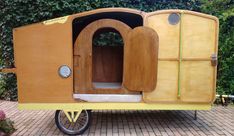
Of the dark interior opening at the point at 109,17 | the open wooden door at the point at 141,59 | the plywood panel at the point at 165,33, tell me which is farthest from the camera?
the dark interior opening at the point at 109,17

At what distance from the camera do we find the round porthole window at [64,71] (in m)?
4.91

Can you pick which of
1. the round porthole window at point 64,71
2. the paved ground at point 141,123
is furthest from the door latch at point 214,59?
the round porthole window at point 64,71

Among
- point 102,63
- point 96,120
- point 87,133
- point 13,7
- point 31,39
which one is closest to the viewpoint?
point 31,39

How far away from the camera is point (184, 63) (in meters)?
5.02

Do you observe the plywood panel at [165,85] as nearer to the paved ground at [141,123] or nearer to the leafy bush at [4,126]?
the paved ground at [141,123]

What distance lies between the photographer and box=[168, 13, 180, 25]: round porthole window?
496cm

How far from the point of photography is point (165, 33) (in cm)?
498

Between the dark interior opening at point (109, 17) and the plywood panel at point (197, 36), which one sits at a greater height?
the dark interior opening at point (109, 17)

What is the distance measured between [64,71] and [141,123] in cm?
212

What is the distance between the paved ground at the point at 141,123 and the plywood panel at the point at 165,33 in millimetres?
1589

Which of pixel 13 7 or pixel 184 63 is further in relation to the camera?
pixel 13 7

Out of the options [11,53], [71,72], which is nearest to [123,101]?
[71,72]

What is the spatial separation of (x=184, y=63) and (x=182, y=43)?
0.37 metres

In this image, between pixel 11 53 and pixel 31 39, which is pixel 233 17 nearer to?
pixel 31 39
